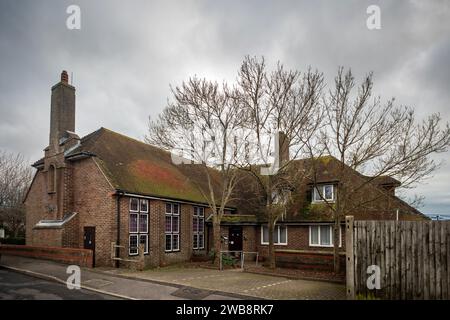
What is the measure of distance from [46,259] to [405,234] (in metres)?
17.5

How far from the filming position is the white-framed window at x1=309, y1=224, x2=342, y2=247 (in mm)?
20125

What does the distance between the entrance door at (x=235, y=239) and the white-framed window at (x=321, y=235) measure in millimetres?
5027

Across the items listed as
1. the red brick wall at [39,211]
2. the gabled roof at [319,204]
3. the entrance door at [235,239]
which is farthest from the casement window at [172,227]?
the red brick wall at [39,211]

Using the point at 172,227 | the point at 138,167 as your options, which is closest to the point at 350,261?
the point at 172,227

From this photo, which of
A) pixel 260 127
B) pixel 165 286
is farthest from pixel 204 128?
pixel 165 286

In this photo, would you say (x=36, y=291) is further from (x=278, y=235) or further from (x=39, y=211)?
(x=278, y=235)

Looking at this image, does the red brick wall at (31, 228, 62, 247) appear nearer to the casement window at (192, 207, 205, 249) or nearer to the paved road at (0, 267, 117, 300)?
the paved road at (0, 267, 117, 300)

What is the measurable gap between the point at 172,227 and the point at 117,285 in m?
8.92

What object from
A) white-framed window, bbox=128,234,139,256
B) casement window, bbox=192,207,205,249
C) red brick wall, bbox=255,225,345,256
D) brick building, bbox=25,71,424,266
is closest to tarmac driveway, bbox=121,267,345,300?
white-framed window, bbox=128,234,139,256

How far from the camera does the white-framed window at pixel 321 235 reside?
20125mm

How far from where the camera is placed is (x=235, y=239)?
77.5ft

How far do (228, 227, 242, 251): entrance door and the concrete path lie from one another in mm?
10140
